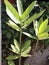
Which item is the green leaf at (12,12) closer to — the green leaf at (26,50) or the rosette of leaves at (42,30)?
the rosette of leaves at (42,30)

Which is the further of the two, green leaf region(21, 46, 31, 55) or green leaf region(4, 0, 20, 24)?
green leaf region(21, 46, 31, 55)

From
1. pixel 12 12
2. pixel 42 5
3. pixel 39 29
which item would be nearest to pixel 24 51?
pixel 39 29

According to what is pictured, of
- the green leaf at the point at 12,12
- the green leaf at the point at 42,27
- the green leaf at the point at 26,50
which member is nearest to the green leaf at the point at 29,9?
the green leaf at the point at 12,12

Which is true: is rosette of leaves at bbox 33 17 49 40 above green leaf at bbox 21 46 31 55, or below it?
above

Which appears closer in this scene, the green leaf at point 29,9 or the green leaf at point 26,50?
the green leaf at point 29,9

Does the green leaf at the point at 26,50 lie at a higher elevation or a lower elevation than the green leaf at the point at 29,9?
lower

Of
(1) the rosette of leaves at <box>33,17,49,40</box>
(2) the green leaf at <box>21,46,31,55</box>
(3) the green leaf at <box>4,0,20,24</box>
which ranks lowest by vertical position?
(2) the green leaf at <box>21,46,31,55</box>

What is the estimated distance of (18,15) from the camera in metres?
2.12

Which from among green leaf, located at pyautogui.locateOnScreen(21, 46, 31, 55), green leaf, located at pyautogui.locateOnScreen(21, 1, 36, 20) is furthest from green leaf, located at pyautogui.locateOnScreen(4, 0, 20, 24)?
green leaf, located at pyautogui.locateOnScreen(21, 46, 31, 55)

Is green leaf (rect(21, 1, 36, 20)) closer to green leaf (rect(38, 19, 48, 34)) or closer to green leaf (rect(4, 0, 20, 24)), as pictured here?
green leaf (rect(4, 0, 20, 24))

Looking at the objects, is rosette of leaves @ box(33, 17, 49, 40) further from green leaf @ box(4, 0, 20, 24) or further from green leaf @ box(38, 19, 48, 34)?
green leaf @ box(4, 0, 20, 24)

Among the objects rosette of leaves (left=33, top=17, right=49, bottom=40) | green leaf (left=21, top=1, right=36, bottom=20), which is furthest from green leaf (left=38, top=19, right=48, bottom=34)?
green leaf (left=21, top=1, right=36, bottom=20)

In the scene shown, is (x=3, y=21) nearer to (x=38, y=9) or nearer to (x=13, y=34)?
(x=13, y=34)

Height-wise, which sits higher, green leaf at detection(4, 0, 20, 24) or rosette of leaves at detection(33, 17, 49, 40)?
green leaf at detection(4, 0, 20, 24)
